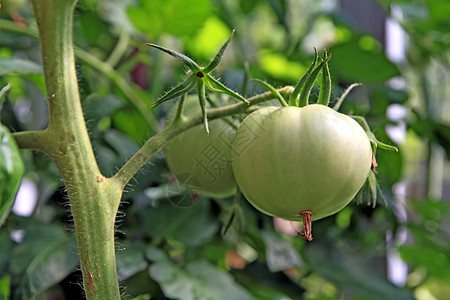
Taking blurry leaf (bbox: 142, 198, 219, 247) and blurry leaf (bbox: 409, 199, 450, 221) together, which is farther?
blurry leaf (bbox: 409, 199, 450, 221)

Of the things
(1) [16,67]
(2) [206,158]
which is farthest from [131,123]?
(2) [206,158]

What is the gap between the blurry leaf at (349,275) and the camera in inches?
23.8

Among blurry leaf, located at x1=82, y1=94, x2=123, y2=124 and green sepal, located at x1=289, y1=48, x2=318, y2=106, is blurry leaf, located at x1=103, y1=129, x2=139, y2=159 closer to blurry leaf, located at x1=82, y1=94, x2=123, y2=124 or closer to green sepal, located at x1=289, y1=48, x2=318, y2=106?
blurry leaf, located at x1=82, y1=94, x2=123, y2=124

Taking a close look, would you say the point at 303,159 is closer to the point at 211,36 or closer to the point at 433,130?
the point at 433,130

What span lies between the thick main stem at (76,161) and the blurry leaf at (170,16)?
325 mm

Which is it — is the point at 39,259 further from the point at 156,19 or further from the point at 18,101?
the point at 18,101

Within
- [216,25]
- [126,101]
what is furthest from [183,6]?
[216,25]

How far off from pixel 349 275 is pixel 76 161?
18.3 inches

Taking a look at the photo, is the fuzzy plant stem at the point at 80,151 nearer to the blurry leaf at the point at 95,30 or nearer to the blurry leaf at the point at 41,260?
the blurry leaf at the point at 41,260

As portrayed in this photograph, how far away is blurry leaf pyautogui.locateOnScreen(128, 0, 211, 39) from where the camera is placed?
2.07 feet

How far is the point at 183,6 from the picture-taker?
2.08 feet

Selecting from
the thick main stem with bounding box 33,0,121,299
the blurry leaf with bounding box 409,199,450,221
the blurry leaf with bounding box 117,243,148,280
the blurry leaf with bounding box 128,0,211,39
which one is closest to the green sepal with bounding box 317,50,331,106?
the thick main stem with bounding box 33,0,121,299

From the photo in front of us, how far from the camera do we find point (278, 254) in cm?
55

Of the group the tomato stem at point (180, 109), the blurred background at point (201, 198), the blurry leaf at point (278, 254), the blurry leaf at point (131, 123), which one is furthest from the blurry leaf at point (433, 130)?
the tomato stem at point (180, 109)
